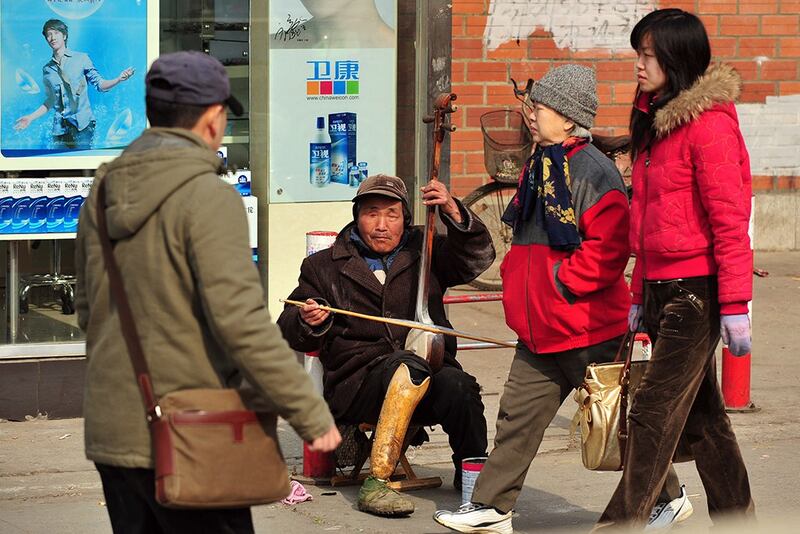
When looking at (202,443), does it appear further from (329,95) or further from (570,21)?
(570,21)

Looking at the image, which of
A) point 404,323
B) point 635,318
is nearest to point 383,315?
point 404,323

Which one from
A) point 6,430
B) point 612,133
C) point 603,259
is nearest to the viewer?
point 603,259

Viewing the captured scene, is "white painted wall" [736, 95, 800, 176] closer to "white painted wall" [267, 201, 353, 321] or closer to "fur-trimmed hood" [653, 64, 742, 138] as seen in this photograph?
"white painted wall" [267, 201, 353, 321]

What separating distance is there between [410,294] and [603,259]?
987 mm

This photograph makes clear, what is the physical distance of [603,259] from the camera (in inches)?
184

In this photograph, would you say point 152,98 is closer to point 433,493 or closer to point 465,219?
point 465,219

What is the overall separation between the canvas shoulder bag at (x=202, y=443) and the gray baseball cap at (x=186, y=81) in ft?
1.16

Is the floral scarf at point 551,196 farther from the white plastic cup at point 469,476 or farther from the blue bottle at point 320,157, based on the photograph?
the blue bottle at point 320,157

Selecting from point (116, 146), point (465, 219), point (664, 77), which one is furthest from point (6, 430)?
point (664, 77)

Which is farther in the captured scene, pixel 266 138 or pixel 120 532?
pixel 266 138

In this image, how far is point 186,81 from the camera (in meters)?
3.10

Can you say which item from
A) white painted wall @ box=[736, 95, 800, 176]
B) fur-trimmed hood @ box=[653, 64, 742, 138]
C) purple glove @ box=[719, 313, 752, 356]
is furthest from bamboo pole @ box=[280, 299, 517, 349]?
white painted wall @ box=[736, 95, 800, 176]

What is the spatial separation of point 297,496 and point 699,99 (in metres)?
2.22

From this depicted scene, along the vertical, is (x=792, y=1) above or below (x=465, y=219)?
above
